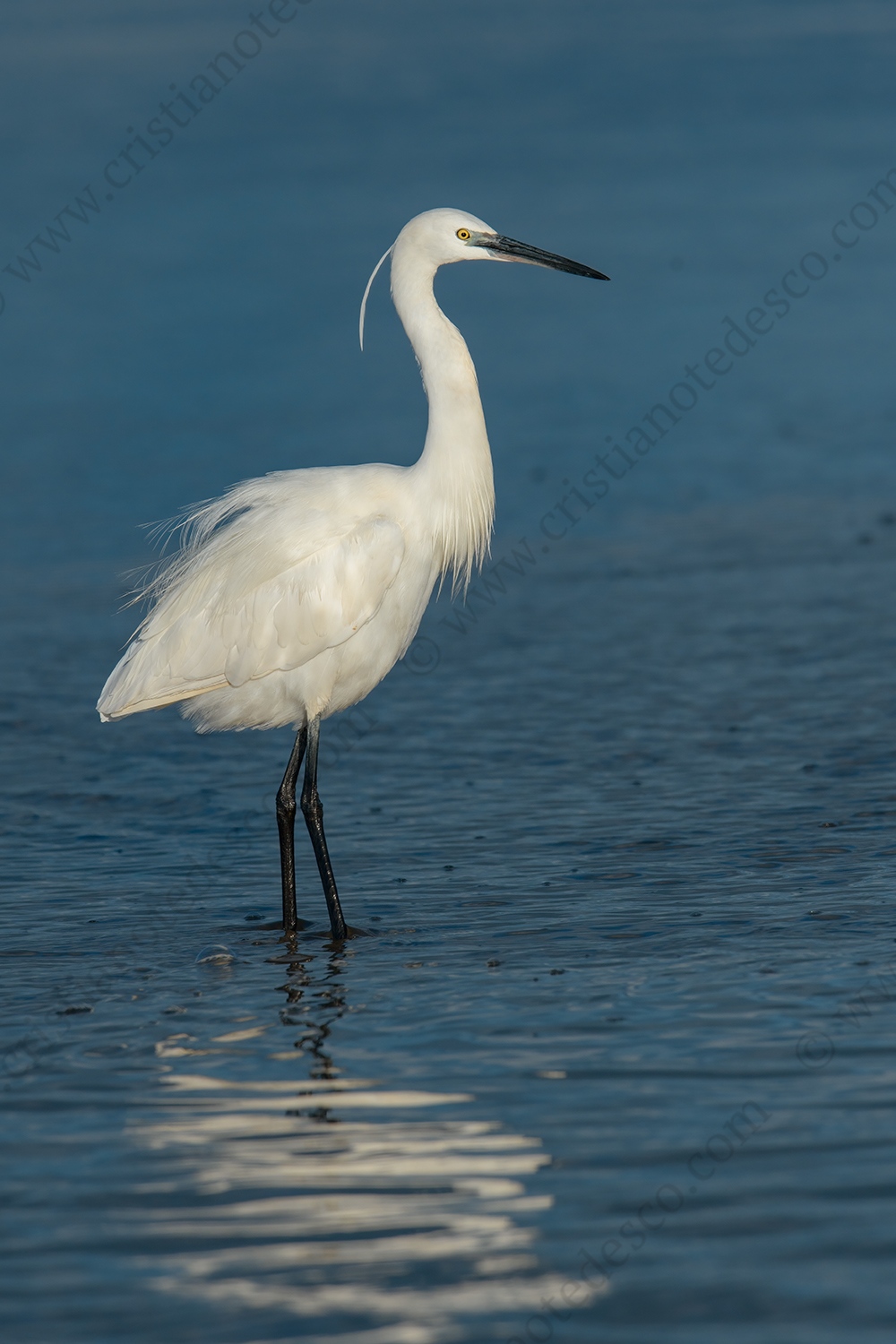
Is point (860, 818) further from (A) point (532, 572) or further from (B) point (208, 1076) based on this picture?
(A) point (532, 572)

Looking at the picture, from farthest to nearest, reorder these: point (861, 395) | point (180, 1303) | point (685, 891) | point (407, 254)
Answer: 1. point (861, 395)
2. point (407, 254)
3. point (685, 891)
4. point (180, 1303)

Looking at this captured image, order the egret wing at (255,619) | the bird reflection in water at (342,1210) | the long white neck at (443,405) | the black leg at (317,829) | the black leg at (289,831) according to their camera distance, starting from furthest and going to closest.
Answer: the long white neck at (443,405) → the egret wing at (255,619) → the black leg at (289,831) → the black leg at (317,829) → the bird reflection in water at (342,1210)

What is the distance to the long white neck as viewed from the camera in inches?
277

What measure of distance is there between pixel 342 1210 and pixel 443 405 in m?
3.86

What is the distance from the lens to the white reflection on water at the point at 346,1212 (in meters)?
3.69

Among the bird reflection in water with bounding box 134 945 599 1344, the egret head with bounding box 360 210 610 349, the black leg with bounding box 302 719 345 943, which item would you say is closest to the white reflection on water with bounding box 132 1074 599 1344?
the bird reflection in water with bounding box 134 945 599 1344

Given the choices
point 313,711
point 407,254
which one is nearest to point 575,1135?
point 313,711

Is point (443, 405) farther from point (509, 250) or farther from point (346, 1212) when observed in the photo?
point (346, 1212)

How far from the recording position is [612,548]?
1471cm

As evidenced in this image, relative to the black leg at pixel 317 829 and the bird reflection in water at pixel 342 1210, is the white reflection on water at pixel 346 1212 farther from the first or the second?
the black leg at pixel 317 829

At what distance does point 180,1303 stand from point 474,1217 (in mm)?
736

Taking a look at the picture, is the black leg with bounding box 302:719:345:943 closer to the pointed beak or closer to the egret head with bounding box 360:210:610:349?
the egret head with bounding box 360:210:610:349

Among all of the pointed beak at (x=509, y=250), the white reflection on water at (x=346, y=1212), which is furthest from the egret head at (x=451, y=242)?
the white reflection on water at (x=346, y=1212)

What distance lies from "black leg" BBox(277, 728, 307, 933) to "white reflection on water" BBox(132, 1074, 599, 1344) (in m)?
1.78
